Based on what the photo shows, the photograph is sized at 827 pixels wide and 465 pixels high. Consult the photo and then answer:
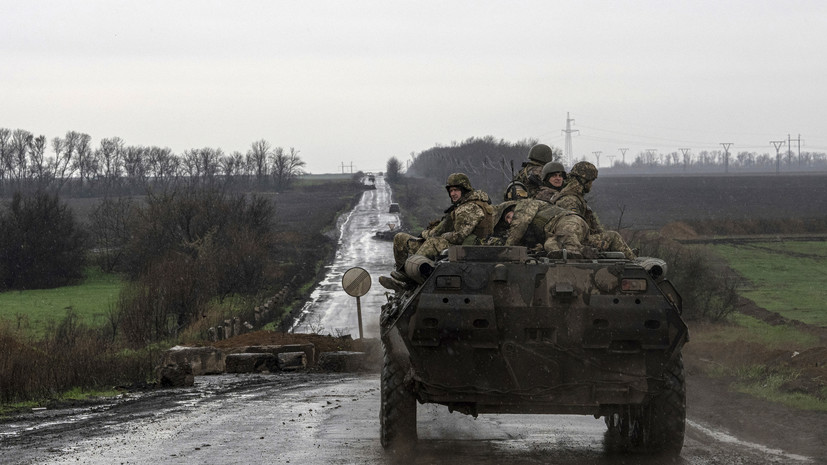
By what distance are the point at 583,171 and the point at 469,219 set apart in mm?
1573

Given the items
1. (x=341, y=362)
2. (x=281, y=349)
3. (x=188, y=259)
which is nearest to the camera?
(x=341, y=362)

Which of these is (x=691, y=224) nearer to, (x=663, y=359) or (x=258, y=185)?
(x=663, y=359)

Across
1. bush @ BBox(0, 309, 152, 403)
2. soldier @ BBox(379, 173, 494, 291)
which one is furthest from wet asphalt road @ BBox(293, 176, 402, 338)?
soldier @ BBox(379, 173, 494, 291)

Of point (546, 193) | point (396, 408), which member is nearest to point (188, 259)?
point (546, 193)

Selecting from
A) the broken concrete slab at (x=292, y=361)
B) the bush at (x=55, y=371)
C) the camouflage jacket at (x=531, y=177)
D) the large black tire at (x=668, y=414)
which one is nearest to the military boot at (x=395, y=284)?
the camouflage jacket at (x=531, y=177)

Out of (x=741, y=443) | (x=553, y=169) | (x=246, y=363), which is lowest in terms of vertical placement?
(x=246, y=363)

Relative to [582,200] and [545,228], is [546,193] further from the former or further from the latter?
[545,228]

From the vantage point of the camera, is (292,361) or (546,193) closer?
(546,193)

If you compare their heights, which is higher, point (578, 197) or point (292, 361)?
point (578, 197)

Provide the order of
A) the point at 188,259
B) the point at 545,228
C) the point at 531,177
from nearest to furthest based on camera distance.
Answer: the point at 545,228
the point at 531,177
the point at 188,259

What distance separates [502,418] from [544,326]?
11.7 ft

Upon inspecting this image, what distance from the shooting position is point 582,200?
1162cm

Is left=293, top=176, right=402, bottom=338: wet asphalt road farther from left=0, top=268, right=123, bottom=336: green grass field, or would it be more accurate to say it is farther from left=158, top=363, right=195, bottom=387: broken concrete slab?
left=158, top=363, right=195, bottom=387: broken concrete slab

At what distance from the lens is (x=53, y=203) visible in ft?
212
